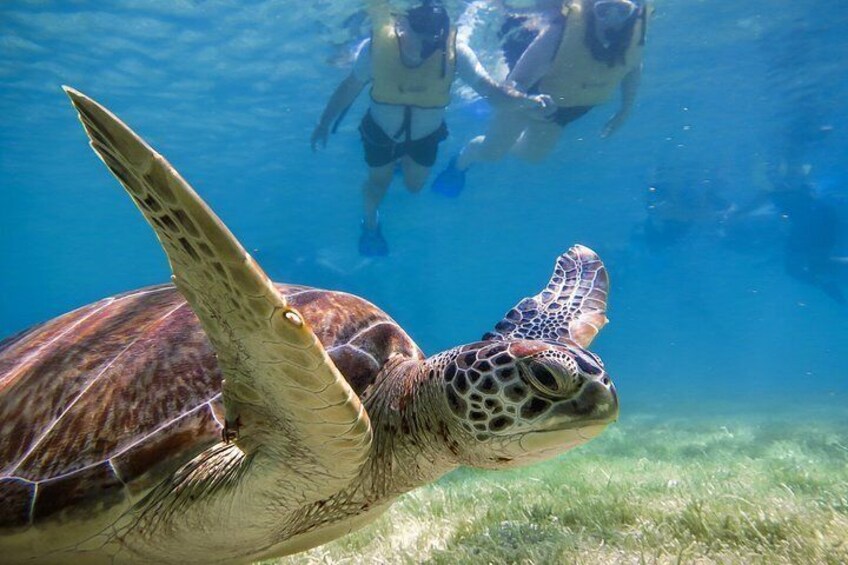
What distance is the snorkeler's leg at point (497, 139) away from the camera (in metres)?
12.2

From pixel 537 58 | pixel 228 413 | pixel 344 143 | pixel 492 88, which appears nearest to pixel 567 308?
pixel 228 413

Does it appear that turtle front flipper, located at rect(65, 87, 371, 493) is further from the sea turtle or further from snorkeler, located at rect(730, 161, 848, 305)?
snorkeler, located at rect(730, 161, 848, 305)

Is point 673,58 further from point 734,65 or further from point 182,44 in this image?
point 182,44

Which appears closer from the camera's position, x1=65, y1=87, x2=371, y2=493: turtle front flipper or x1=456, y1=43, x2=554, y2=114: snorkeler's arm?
x1=65, y1=87, x2=371, y2=493: turtle front flipper

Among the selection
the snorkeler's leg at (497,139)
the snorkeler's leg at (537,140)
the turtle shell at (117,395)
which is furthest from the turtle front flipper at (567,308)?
the snorkeler's leg at (497,139)

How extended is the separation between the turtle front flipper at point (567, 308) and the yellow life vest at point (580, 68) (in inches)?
329

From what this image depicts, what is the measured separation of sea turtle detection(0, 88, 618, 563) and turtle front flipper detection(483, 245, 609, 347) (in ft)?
2.44

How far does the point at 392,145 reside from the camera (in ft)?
35.9

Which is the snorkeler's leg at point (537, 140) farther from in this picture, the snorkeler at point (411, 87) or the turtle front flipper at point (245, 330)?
the turtle front flipper at point (245, 330)

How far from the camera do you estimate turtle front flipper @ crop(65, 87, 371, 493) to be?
1.14 metres

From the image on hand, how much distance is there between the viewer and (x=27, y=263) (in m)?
52.8

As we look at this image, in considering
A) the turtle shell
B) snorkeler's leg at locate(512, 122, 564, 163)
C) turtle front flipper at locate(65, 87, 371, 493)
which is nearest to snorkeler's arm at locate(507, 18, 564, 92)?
snorkeler's leg at locate(512, 122, 564, 163)

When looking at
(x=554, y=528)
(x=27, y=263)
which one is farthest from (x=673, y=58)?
(x=27, y=263)

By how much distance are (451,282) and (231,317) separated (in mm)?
59582
